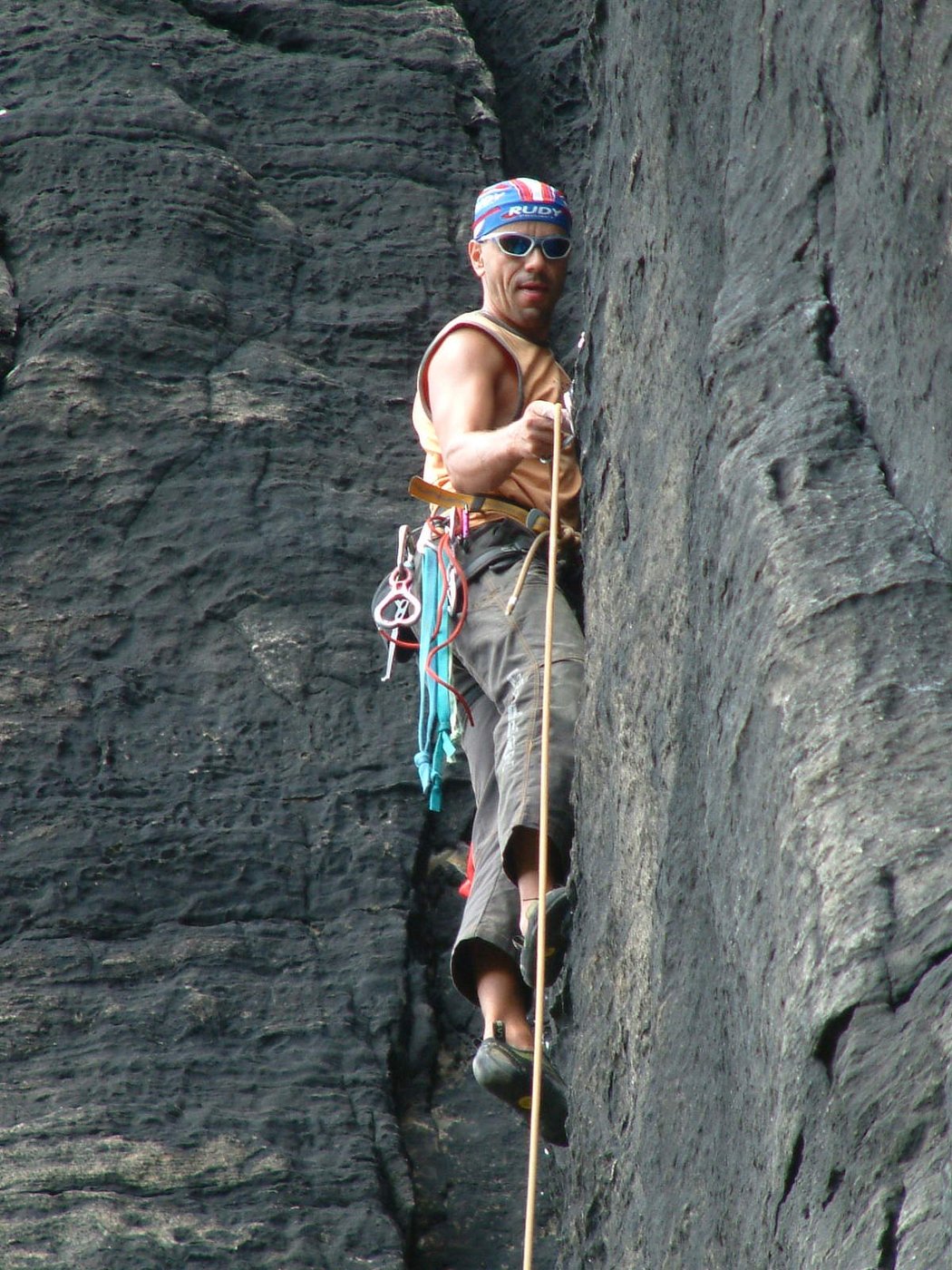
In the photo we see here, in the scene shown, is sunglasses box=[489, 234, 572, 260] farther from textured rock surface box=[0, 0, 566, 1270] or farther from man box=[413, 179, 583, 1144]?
textured rock surface box=[0, 0, 566, 1270]

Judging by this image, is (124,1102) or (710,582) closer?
(710,582)

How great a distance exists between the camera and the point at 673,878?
3.18m

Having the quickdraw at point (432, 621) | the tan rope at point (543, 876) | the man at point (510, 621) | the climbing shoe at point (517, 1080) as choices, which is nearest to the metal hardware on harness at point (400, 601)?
the quickdraw at point (432, 621)

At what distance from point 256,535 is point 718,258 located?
8.55 ft

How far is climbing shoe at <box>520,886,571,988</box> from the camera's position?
12.4 ft

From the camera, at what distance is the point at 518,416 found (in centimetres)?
447

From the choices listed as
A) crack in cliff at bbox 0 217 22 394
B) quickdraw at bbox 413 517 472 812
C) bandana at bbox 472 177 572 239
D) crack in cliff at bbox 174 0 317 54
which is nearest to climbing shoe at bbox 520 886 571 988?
quickdraw at bbox 413 517 472 812

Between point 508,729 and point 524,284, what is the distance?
1169 millimetres

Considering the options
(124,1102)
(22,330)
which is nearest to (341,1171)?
(124,1102)

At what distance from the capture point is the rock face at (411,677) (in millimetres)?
2547

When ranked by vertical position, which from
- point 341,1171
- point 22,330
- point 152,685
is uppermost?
point 22,330

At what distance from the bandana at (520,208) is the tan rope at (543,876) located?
0.76 meters

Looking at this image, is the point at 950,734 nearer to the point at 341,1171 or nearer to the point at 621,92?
the point at 621,92

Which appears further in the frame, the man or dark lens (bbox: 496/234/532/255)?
dark lens (bbox: 496/234/532/255)
